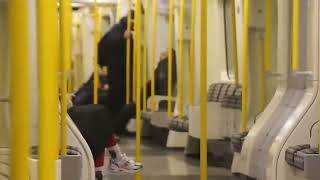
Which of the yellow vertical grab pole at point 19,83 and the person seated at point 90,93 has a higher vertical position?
the yellow vertical grab pole at point 19,83

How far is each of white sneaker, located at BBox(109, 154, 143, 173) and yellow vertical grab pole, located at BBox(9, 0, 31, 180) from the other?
279 cm

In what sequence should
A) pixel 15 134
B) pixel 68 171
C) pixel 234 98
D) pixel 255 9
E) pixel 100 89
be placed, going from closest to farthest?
pixel 15 134
pixel 68 171
pixel 255 9
pixel 234 98
pixel 100 89

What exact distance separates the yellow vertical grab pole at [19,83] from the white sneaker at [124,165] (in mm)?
2785

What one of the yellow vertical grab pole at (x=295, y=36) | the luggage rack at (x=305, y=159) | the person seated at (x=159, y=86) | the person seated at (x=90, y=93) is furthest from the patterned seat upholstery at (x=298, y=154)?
the person seated at (x=90, y=93)

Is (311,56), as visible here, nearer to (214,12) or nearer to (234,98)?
(234,98)

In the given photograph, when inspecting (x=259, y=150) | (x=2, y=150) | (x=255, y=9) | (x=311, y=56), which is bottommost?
(x=259, y=150)

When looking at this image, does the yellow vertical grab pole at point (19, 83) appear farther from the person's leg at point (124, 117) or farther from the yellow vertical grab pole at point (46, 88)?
the person's leg at point (124, 117)

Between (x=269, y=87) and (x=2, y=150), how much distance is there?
315 cm

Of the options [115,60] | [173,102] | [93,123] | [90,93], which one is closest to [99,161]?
[93,123]

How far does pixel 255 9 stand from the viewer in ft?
17.6

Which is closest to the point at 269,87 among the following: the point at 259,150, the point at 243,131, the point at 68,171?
the point at 243,131

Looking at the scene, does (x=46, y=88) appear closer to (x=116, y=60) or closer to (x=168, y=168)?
(x=168, y=168)

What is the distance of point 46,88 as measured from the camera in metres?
1.94

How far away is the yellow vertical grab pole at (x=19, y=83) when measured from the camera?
1.82m
